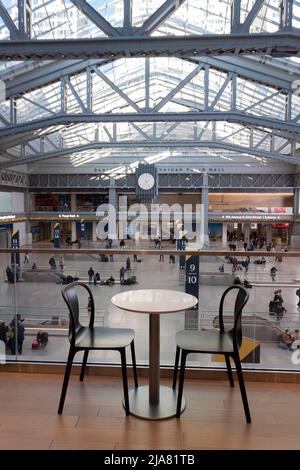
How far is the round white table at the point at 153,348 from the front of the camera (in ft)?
7.57

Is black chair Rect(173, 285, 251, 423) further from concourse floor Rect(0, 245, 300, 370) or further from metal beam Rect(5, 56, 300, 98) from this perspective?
metal beam Rect(5, 56, 300, 98)

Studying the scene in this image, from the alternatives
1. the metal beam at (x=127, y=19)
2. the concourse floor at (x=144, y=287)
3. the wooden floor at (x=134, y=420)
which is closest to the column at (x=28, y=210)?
the concourse floor at (x=144, y=287)

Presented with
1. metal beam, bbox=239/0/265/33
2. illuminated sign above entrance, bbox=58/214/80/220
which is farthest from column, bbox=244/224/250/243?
metal beam, bbox=239/0/265/33

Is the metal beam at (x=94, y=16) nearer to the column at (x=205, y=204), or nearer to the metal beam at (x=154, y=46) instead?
the metal beam at (x=154, y=46)

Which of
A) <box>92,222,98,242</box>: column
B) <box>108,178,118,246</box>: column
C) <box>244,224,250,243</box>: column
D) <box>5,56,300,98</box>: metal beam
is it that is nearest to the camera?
<box>5,56,300,98</box>: metal beam

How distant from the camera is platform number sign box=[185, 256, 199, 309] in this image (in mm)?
3847

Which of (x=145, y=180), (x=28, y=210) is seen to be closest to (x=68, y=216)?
(x=28, y=210)

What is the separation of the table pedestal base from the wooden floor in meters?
0.05

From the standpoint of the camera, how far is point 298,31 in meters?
4.70

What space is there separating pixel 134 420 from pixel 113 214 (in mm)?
23984

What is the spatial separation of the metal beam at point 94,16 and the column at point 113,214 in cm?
2038

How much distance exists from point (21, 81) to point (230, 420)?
462 inches

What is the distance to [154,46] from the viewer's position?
499cm
